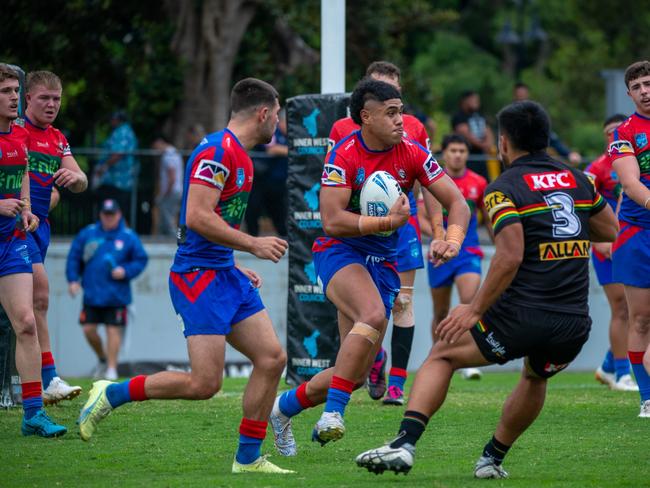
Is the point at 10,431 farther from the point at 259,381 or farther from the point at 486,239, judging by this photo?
the point at 486,239

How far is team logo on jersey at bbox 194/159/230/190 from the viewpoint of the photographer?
7.04m

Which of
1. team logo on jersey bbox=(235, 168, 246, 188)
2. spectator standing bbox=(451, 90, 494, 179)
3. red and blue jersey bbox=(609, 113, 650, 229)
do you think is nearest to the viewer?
team logo on jersey bbox=(235, 168, 246, 188)

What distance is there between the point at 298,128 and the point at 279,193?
5737 millimetres

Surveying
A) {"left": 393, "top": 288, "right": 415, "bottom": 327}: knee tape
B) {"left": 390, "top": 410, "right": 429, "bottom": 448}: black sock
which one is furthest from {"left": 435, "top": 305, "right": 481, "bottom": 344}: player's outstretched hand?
{"left": 393, "top": 288, "right": 415, "bottom": 327}: knee tape

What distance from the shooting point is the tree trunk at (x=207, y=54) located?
2158cm

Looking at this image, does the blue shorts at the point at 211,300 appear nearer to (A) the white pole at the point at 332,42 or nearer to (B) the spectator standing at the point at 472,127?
(A) the white pole at the point at 332,42

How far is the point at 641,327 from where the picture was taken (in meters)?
9.52

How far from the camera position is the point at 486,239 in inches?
749

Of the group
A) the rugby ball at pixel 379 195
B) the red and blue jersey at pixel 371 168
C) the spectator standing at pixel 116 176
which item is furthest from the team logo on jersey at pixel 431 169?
the spectator standing at pixel 116 176

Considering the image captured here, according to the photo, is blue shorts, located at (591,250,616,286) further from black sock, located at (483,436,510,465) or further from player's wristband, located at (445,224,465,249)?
black sock, located at (483,436,510,465)

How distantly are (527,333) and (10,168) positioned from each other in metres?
4.07

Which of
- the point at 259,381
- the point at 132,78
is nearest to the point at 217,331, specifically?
the point at 259,381

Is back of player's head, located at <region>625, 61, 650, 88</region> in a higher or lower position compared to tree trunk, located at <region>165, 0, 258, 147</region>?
lower

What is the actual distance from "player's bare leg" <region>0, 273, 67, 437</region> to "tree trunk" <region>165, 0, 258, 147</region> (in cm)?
1303
